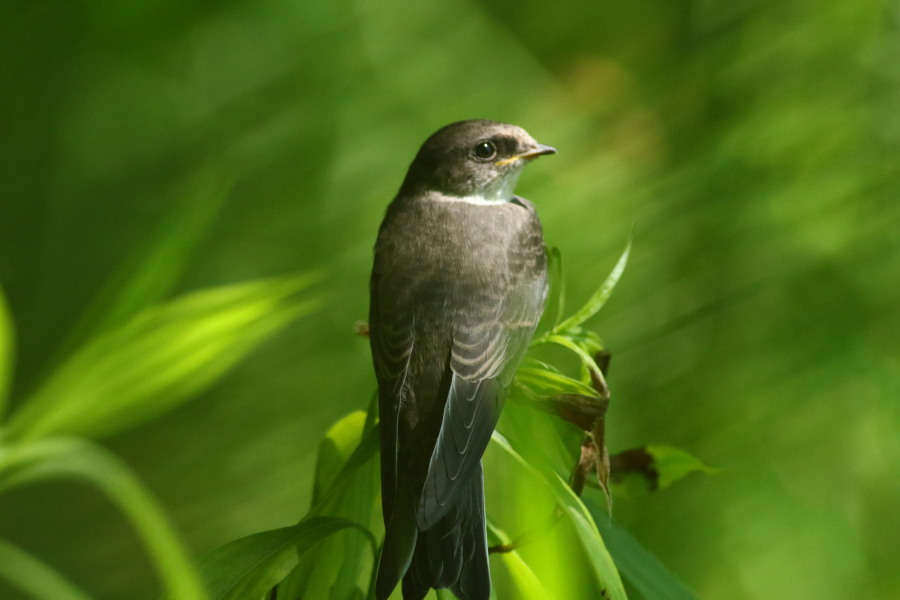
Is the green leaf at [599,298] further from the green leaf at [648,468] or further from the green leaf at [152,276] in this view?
the green leaf at [152,276]

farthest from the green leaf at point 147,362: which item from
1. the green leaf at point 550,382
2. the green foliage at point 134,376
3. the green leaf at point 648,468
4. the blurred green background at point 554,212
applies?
the blurred green background at point 554,212

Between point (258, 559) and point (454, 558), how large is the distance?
0.15 metres

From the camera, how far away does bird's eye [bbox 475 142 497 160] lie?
1.10 m

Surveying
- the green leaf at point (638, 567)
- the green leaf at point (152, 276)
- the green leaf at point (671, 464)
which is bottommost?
the green leaf at point (638, 567)

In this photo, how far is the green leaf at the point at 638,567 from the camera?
0.79 meters

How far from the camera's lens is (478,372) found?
0.86 metres

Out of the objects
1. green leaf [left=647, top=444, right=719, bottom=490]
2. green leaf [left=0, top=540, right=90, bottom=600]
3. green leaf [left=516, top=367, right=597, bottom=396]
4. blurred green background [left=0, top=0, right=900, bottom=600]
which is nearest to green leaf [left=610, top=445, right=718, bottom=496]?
green leaf [left=647, top=444, right=719, bottom=490]

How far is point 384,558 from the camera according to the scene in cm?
73

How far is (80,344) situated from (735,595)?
1388mm

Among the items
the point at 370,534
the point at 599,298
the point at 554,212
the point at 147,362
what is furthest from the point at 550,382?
the point at 554,212

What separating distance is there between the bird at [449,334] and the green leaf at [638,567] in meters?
0.12

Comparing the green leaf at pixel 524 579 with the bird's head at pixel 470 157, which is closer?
the green leaf at pixel 524 579

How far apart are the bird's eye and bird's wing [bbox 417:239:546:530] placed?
0.17 m

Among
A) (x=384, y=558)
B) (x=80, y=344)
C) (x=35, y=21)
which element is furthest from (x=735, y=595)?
(x=35, y=21)
